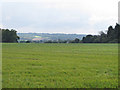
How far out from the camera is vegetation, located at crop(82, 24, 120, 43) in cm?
9947

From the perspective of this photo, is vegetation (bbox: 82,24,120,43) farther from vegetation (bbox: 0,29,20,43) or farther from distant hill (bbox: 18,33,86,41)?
vegetation (bbox: 0,29,20,43)

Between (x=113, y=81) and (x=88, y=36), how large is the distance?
333 feet

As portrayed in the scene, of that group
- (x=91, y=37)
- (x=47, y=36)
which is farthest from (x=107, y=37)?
(x=47, y=36)

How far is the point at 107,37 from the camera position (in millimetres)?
106938

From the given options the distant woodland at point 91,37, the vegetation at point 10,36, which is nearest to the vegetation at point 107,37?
the distant woodland at point 91,37

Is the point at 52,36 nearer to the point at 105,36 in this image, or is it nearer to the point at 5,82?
the point at 105,36

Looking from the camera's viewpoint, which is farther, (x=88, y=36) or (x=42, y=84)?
(x=88, y=36)

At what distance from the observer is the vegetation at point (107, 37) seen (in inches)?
3916

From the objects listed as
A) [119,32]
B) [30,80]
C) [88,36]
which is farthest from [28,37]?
[30,80]

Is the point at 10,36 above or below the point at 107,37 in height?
above

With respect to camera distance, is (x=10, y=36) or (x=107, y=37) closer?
(x=107, y=37)

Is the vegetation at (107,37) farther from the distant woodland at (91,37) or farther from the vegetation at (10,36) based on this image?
the vegetation at (10,36)

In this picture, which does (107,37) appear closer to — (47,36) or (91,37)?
(91,37)

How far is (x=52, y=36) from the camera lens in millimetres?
124062
